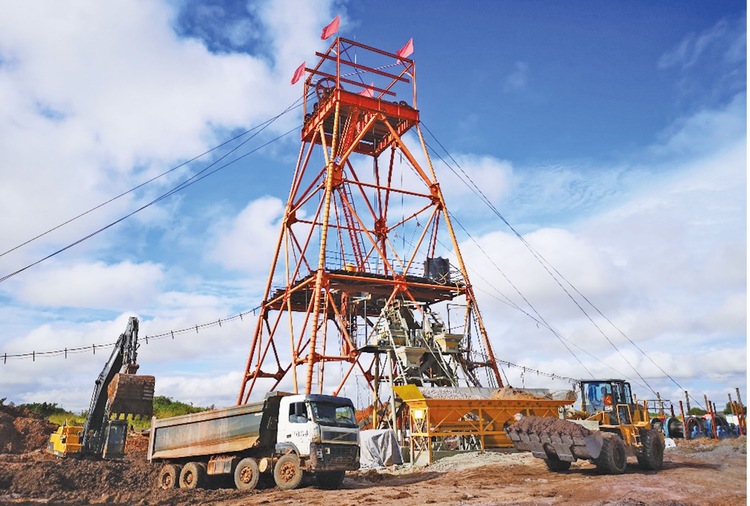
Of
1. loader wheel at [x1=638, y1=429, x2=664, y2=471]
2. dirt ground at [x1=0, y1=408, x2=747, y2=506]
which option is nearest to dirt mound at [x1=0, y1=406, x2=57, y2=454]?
dirt ground at [x1=0, y1=408, x2=747, y2=506]

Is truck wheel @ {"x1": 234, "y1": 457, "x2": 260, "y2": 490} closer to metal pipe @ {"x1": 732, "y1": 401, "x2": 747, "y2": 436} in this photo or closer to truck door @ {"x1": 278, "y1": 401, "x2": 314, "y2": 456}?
truck door @ {"x1": 278, "y1": 401, "x2": 314, "y2": 456}

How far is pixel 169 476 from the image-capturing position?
19.2 meters

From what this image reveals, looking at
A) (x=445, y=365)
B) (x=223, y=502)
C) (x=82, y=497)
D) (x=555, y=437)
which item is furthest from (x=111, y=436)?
(x=555, y=437)

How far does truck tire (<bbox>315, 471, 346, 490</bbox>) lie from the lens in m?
17.4

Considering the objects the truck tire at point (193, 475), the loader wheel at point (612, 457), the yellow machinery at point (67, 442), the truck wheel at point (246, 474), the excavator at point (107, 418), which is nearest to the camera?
the truck wheel at point (246, 474)

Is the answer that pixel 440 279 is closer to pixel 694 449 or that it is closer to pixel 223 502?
pixel 694 449

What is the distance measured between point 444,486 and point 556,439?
3517mm

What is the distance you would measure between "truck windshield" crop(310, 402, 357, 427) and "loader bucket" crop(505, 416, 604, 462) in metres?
4.87

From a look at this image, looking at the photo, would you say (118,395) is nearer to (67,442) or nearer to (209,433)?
(67,442)

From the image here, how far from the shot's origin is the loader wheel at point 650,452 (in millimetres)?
18875

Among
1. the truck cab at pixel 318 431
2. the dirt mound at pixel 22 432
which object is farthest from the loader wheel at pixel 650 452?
the dirt mound at pixel 22 432

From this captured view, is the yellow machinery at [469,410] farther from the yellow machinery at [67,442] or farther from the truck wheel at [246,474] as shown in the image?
the yellow machinery at [67,442]

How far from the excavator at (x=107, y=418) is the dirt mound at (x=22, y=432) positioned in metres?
10.0

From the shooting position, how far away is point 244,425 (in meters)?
18.0
